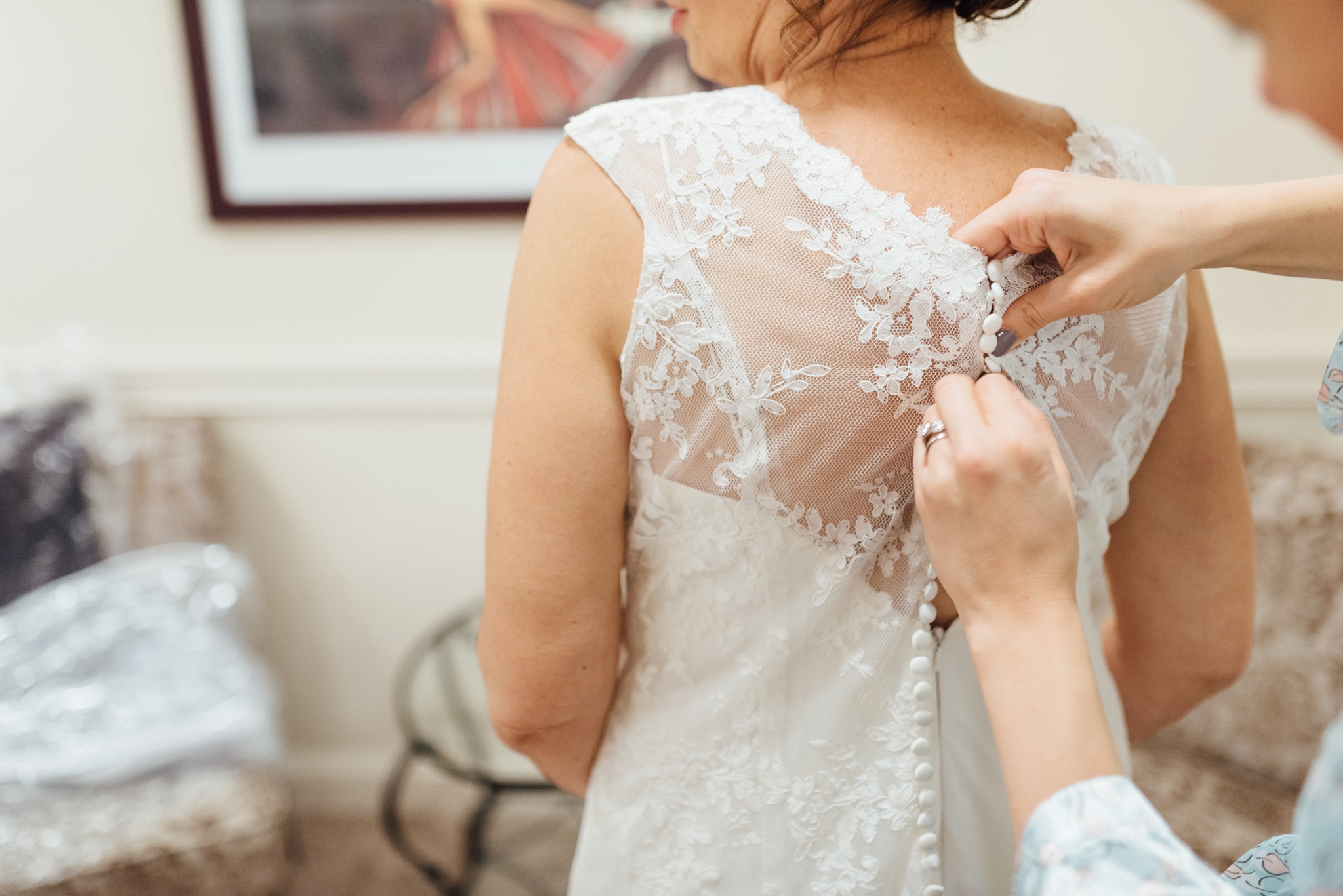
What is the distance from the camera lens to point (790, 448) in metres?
0.66

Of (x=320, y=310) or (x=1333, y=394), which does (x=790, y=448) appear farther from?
(x=320, y=310)

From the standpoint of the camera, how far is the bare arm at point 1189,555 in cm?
80

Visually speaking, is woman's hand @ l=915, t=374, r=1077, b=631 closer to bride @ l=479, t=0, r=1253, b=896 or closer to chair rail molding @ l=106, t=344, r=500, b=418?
bride @ l=479, t=0, r=1253, b=896

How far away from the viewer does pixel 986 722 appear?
0.81 m

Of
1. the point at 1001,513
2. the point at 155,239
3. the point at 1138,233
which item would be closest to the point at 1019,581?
the point at 1001,513

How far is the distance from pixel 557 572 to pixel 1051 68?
1752 millimetres

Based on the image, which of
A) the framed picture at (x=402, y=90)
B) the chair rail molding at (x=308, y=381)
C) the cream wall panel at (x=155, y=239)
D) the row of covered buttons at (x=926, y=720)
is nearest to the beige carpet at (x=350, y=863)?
the chair rail molding at (x=308, y=381)

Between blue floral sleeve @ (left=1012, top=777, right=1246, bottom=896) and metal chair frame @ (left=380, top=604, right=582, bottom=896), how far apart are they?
1.42m

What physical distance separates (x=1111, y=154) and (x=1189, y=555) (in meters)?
0.40

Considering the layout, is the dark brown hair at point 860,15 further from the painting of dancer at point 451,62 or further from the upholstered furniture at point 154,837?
the upholstered furniture at point 154,837

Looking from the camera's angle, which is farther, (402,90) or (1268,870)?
(402,90)

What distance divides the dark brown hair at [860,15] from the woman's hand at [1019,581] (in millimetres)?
285

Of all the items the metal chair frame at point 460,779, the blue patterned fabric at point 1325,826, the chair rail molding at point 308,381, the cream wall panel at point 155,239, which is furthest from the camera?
the chair rail molding at point 308,381

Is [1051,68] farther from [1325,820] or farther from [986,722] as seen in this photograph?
[1325,820]
